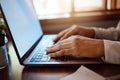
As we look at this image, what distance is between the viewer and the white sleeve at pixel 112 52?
764 millimetres

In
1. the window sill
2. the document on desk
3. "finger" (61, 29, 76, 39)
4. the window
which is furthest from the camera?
the window

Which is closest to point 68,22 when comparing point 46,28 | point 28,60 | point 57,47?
point 46,28

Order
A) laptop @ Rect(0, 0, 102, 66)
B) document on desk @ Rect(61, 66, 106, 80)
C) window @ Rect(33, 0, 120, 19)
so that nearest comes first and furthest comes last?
document on desk @ Rect(61, 66, 106, 80) < laptop @ Rect(0, 0, 102, 66) < window @ Rect(33, 0, 120, 19)

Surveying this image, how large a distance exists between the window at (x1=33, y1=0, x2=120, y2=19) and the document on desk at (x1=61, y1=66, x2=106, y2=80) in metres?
0.91

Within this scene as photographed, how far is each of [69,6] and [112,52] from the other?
88 cm

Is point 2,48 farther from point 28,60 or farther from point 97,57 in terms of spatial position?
point 97,57

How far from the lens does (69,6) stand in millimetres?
1575

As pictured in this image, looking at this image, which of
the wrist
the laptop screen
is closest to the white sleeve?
the wrist

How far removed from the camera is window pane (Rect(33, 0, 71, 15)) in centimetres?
159

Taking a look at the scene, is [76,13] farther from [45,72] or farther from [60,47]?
[45,72]

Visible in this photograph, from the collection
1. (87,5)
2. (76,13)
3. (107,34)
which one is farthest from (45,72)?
(87,5)

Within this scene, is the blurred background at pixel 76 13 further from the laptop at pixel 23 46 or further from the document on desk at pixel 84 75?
the document on desk at pixel 84 75

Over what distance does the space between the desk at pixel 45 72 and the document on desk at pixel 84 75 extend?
0.10ft

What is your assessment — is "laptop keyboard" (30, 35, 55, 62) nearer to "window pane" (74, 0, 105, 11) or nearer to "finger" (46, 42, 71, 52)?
"finger" (46, 42, 71, 52)
